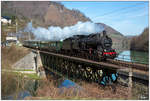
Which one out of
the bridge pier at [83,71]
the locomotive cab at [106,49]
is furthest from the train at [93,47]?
the bridge pier at [83,71]

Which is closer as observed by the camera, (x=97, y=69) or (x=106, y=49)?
(x=97, y=69)

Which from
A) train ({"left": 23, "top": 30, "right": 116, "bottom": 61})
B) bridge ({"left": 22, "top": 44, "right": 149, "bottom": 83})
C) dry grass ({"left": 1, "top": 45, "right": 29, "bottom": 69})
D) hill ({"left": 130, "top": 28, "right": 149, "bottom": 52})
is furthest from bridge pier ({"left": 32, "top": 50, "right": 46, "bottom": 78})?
hill ({"left": 130, "top": 28, "right": 149, "bottom": 52})

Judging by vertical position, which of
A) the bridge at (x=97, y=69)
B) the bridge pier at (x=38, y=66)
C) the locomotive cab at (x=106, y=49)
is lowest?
the bridge pier at (x=38, y=66)

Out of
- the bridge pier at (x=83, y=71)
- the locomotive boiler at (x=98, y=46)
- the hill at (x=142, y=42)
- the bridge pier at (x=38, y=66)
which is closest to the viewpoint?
the bridge pier at (x=83, y=71)

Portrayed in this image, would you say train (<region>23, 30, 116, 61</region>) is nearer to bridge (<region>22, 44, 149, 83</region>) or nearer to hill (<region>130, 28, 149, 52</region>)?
bridge (<region>22, 44, 149, 83</region>)

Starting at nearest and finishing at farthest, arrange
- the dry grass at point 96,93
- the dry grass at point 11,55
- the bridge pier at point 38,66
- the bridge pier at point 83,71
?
the dry grass at point 96,93
the bridge pier at point 83,71
the bridge pier at point 38,66
the dry grass at point 11,55

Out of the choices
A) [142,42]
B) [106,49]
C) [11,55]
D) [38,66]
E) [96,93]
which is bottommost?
[38,66]

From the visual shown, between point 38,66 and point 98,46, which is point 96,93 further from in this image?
point 38,66

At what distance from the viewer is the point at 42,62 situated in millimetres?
42062

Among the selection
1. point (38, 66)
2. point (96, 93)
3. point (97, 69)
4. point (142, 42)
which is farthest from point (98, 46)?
point (142, 42)

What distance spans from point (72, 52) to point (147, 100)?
1688 cm

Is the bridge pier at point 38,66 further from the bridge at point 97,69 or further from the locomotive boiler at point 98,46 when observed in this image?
the locomotive boiler at point 98,46

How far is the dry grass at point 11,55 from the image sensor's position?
46.6 meters

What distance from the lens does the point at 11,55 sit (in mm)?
51031
